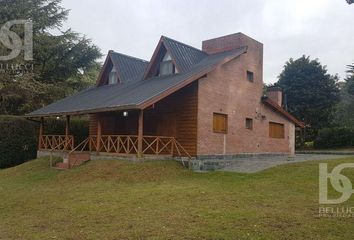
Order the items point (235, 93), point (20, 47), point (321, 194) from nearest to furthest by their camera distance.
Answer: point (321, 194)
point (235, 93)
point (20, 47)

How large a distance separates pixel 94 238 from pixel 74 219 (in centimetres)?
193

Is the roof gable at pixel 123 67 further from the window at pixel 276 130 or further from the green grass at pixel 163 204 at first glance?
the window at pixel 276 130

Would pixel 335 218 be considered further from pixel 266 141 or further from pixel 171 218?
pixel 266 141

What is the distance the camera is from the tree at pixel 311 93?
39.2m

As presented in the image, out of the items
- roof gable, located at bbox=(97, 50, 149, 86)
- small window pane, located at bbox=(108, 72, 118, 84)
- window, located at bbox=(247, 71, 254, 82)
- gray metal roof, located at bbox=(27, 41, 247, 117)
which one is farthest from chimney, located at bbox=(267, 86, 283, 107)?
small window pane, located at bbox=(108, 72, 118, 84)

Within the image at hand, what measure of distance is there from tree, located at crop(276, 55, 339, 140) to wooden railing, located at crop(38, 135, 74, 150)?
25.4 meters

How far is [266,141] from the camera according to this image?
24375 millimetres

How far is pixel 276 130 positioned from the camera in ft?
84.2

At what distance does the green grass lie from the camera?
8422 millimetres

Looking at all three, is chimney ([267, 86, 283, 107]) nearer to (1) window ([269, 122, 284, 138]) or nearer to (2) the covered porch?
(1) window ([269, 122, 284, 138])

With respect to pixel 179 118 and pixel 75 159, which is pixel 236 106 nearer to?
pixel 179 118

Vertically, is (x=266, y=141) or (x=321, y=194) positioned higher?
(x=266, y=141)

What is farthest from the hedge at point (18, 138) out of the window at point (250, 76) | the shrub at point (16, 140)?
the window at point (250, 76)

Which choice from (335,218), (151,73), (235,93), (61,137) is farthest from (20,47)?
(335,218)
